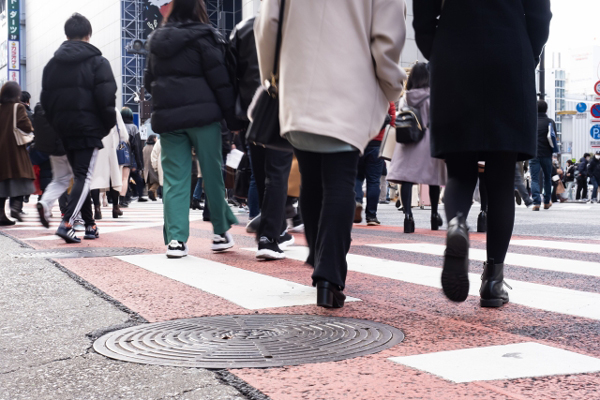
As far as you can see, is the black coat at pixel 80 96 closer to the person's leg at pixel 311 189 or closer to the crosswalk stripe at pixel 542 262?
the crosswalk stripe at pixel 542 262

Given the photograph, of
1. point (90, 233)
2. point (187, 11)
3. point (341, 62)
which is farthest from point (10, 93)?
point (341, 62)

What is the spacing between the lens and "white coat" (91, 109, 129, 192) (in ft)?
30.4

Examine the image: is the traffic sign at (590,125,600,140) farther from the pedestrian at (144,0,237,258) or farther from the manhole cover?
the pedestrian at (144,0,237,258)

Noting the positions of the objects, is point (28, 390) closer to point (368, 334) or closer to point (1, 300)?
point (368, 334)

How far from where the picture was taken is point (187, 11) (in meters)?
5.59

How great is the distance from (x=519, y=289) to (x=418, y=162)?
389 cm

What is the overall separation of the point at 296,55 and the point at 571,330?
1628 mm

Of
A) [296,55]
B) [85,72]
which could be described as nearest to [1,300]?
[296,55]

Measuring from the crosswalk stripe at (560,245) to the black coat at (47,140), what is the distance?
4.66 metres

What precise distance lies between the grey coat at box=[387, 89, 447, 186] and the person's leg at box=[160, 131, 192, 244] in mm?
2827

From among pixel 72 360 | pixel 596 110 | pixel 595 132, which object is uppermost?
pixel 596 110

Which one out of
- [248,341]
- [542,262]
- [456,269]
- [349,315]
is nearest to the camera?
[248,341]

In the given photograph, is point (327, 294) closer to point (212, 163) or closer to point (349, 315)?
point (349, 315)

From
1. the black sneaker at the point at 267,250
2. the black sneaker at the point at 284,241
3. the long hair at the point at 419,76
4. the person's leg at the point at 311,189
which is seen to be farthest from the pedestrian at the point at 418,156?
the person's leg at the point at 311,189
